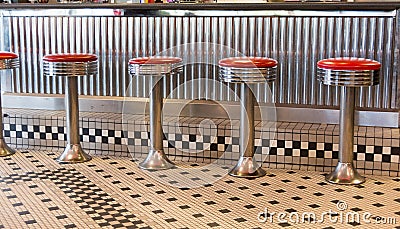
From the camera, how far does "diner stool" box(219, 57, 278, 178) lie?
436 cm

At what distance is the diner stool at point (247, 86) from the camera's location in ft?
14.3

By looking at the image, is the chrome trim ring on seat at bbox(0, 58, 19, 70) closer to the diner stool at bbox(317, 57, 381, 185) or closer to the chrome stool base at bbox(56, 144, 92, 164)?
the chrome stool base at bbox(56, 144, 92, 164)

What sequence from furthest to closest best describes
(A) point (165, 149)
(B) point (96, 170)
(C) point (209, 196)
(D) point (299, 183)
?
(A) point (165, 149)
(B) point (96, 170)
(D) point (299, 183)
(C) point (209, 196)

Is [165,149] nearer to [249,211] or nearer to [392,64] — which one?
[249,211]

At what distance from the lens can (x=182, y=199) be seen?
411cm

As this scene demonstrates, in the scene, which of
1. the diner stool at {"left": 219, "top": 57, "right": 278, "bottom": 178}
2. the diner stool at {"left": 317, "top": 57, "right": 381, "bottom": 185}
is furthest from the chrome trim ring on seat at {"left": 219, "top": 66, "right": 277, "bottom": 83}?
the diner stool at {"left": 317, "top": 57, "right": 381, "bottom": 185}

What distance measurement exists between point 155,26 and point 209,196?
1.82 m

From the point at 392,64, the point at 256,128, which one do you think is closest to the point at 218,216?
the point at 256,128

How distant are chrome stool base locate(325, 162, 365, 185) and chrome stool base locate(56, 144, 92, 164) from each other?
1922 mm

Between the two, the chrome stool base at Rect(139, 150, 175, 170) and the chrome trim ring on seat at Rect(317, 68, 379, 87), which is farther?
the chrome stool base at Rect(139, 150, 175, 170)

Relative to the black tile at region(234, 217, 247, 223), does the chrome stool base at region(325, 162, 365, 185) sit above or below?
above

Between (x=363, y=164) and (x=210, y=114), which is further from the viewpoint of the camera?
(x=210, y=114)

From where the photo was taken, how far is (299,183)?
4480 millimetres

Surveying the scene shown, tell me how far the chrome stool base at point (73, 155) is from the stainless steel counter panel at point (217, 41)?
28.0 inches
